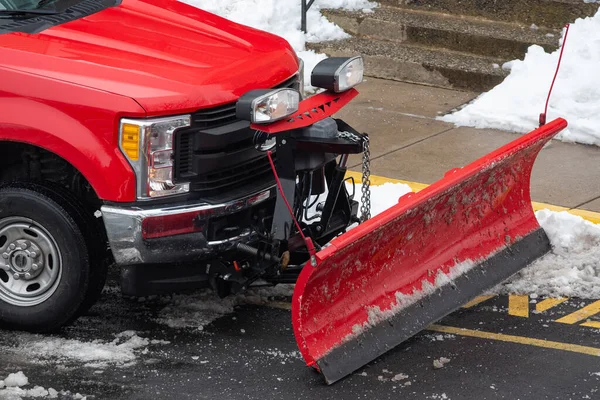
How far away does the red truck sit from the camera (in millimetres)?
4820

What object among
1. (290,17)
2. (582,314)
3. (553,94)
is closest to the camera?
(582,314)

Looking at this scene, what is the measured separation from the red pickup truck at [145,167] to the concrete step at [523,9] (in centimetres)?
482

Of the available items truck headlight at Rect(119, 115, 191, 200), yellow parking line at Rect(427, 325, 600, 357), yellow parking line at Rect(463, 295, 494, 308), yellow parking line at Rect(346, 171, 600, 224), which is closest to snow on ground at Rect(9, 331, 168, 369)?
truck headlight at Rect(119, 115, 191, 200)

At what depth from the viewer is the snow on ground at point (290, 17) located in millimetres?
10328

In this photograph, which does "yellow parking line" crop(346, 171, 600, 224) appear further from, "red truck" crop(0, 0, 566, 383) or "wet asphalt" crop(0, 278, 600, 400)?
"red truck" crop(0, 0, 566, 383)

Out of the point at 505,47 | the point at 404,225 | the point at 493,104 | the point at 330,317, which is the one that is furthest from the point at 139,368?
the point at 505,47

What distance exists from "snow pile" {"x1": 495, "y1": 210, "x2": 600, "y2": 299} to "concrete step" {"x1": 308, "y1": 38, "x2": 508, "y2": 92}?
298cm

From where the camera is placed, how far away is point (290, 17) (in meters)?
10.7

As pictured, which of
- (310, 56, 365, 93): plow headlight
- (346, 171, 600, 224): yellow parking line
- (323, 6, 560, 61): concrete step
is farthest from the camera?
(323, 6, 560, 61): concrete step

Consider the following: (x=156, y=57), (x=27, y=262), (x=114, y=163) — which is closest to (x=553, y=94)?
(x=156, y=57)

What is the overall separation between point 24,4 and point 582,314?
3389 millimetres

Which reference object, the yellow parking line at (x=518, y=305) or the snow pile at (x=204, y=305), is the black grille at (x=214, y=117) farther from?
the yellow parking line at (x=518, y=305)

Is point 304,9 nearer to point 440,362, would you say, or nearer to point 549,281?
point 549,281

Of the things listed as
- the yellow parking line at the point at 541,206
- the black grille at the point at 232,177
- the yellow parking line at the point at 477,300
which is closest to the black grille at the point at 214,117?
the black grille at the point at 232,177
